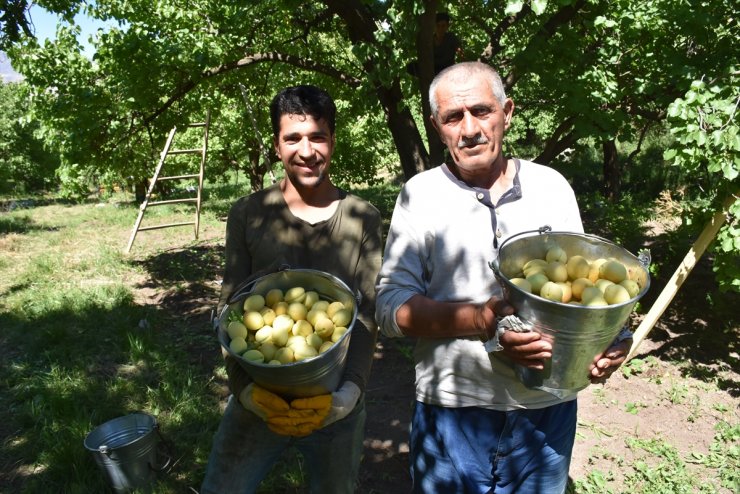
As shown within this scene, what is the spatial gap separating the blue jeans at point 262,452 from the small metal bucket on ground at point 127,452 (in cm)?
124

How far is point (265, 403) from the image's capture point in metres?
1.53

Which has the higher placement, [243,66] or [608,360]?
[243,66]

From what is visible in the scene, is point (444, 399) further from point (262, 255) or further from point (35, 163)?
point (35, 163)

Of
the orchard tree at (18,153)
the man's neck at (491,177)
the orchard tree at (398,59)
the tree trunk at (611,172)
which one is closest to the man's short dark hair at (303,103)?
the man's neck at (491,177)

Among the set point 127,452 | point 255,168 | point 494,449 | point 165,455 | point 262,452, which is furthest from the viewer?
point 255,168

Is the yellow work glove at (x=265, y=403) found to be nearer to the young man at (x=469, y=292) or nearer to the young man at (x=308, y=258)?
the young man at (x=308, y=258)

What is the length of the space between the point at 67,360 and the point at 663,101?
5.73 m

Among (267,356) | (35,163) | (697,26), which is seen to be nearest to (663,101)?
→ (697,26)

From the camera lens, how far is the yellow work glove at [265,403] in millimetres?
1517

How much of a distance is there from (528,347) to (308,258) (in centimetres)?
87

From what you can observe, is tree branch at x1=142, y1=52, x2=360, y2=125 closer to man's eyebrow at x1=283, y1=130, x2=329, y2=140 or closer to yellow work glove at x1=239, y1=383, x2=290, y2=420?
man's eyebrow at x1=283, y1=130, x2=329, y2=140

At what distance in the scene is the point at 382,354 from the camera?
15.6 ft

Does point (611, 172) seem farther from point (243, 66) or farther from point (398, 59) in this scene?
point (398, 59)

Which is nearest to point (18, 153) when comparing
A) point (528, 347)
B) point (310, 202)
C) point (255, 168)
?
point (255, 168)
